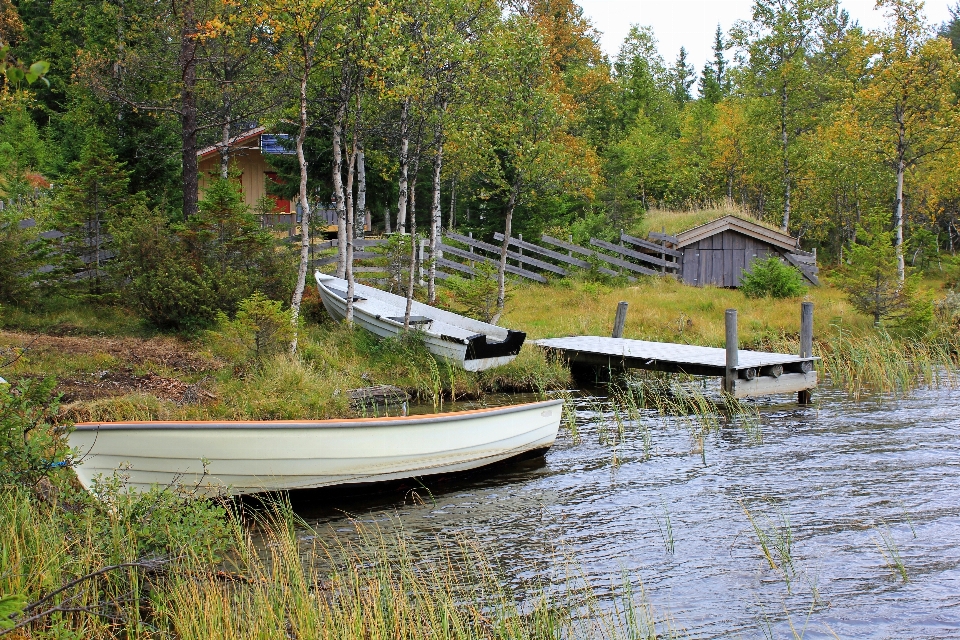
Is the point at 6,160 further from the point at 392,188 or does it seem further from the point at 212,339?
the point at 212,339

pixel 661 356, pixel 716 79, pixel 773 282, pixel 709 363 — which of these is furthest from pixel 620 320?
pixel 716 79

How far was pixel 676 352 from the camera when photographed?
17688mm

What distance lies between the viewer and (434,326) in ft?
61.7

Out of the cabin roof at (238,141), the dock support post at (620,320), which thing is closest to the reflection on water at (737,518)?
the dock support post at (620,320)

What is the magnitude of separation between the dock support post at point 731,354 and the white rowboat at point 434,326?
3.80m

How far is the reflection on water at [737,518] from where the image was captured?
7215mm

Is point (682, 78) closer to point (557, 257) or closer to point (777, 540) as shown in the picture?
point (557, 257)

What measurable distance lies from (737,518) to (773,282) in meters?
18.3

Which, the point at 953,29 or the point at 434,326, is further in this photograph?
the point at 953,29

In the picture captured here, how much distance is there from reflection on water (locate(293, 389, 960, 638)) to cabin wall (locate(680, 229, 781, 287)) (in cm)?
1569

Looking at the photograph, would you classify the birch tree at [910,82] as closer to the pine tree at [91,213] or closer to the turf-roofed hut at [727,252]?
the turf-roofed hut at [727,252]

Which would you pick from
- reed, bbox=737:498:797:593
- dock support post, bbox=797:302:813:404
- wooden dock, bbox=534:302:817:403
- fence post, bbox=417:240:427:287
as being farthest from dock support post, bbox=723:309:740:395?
fence post, bbox=417:240:427:287

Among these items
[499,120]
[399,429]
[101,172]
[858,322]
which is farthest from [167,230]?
[858,322]

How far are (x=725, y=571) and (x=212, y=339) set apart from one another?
10290 mm
